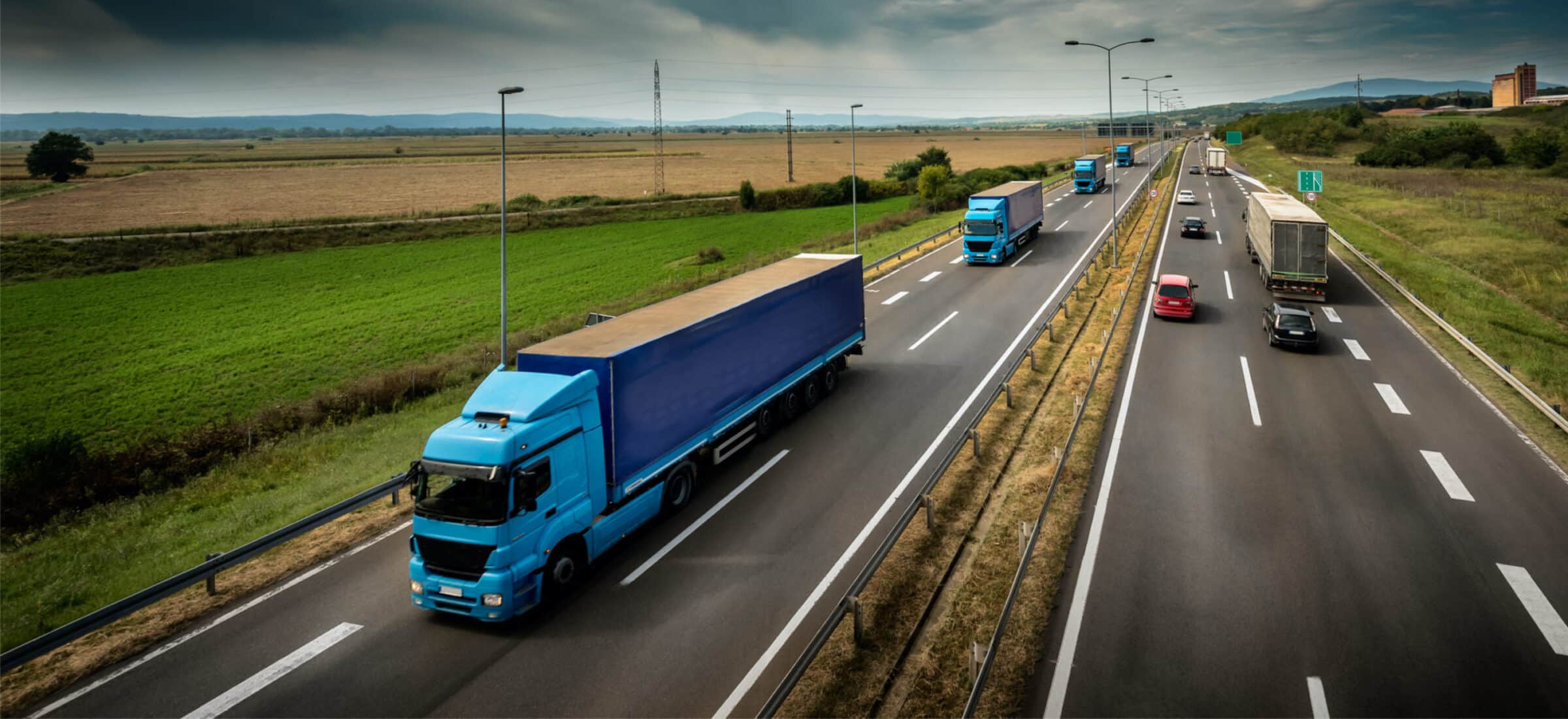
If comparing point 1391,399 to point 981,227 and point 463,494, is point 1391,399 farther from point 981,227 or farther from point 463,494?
point 463,494

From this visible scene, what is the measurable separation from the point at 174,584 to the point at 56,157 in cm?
10118

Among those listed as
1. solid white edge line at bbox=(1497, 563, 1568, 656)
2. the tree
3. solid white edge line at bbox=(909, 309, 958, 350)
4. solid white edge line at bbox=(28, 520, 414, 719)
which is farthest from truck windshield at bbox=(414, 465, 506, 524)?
the tree

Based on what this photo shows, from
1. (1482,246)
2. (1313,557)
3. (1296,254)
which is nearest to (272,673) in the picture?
(1313,557)

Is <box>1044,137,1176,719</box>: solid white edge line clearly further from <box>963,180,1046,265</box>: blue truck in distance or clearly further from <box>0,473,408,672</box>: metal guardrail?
<box>963,180,1046,265</box>: blue truck in distance

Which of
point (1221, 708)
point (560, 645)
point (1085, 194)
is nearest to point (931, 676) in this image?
point (1221, 708)

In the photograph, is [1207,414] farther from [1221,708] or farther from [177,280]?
[177,280]

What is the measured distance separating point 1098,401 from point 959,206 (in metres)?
52.4

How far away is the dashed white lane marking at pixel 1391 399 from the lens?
1997cm

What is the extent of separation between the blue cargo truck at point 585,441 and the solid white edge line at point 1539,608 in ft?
44.7

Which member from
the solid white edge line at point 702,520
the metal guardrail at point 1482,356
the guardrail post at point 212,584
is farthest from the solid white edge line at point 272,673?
the metal guardrail at point 1482,356

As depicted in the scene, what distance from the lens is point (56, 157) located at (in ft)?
269

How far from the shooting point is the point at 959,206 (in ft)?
232

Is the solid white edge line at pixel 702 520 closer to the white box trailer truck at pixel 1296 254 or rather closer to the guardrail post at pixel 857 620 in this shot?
the guardrail post at pixel 857 620

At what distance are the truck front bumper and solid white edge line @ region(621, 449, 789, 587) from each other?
184 cm
